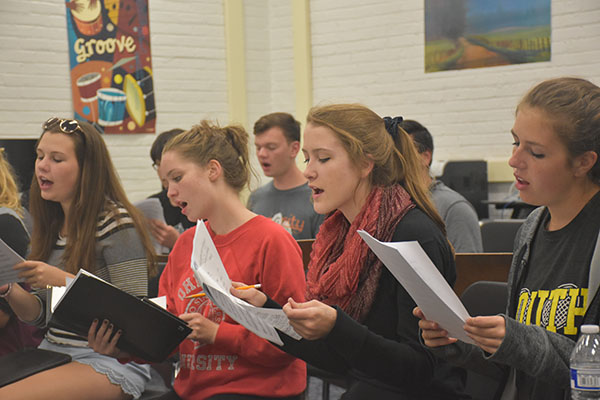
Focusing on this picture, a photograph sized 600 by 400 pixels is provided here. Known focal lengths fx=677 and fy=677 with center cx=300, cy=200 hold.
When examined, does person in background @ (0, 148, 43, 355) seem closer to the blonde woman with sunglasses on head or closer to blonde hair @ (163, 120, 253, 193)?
the blonde woman with sunglasses on head

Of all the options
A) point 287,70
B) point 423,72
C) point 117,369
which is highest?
point 287,70

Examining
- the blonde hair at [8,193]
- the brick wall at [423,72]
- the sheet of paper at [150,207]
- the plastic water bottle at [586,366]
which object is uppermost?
the brick wall at [423,72]

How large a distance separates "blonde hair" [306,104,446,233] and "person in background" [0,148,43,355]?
132cm

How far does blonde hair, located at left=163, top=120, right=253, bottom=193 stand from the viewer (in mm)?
2160

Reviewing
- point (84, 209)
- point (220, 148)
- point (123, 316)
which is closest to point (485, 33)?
point (220, 148)

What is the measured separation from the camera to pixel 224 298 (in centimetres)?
151

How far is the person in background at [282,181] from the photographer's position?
12.9 feet

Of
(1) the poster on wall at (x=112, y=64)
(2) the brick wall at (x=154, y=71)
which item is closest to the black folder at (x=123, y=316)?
(2) the brick wall at (x=154, y=71)

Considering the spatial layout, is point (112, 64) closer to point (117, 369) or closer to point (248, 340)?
point (117, 369)

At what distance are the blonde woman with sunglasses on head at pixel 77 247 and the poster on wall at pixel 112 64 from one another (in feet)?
13.7

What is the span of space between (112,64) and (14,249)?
4.45 m

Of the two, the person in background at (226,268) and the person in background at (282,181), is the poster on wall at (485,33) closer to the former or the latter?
the person in background at (282,181)

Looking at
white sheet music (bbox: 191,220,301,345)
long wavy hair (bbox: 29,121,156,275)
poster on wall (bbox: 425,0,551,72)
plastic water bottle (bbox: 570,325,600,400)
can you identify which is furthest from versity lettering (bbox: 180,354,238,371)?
poster on wall (bbox: 425,0,551,72)

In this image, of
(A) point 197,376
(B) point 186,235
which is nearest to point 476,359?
(A) point 197,376
